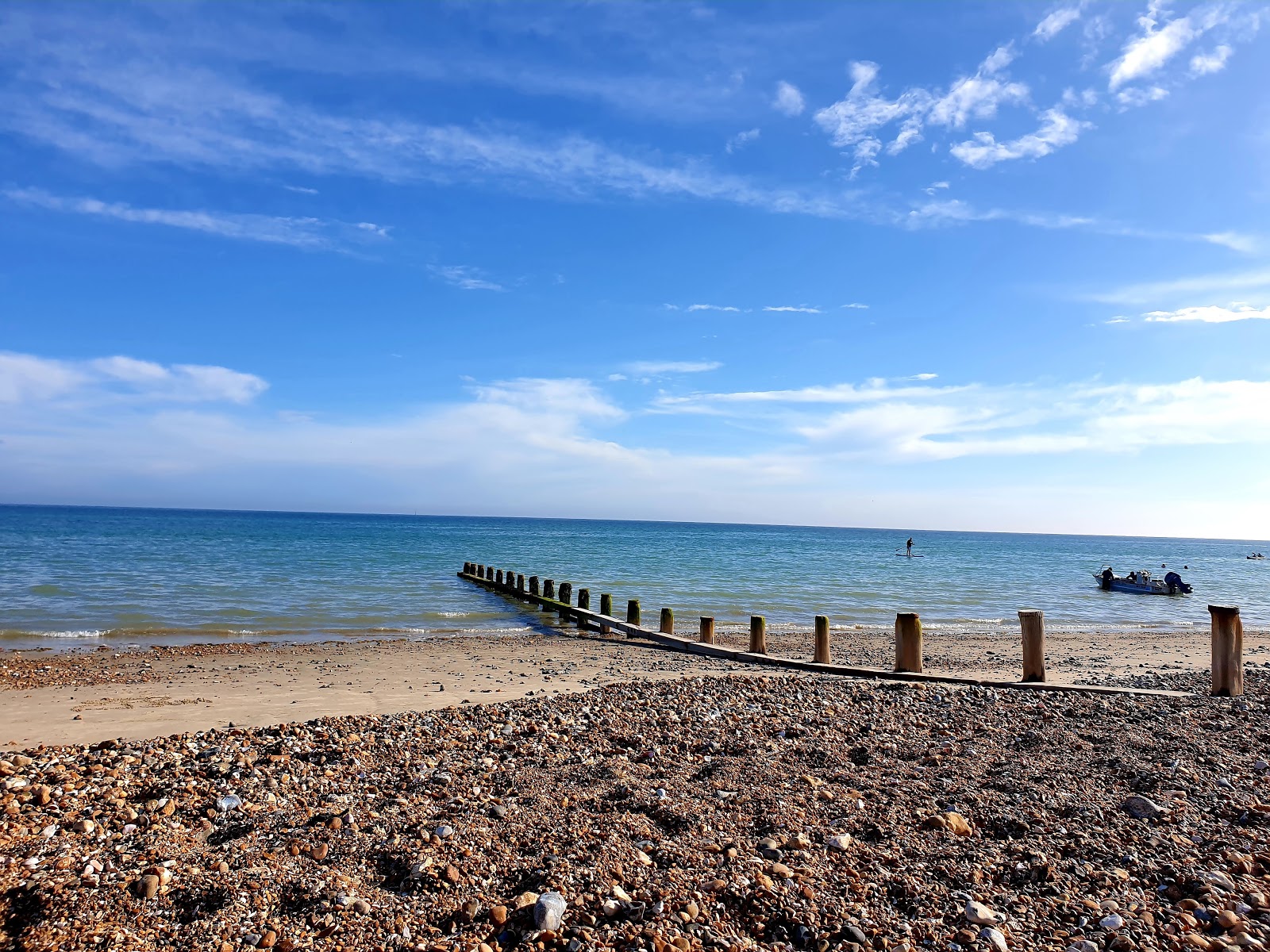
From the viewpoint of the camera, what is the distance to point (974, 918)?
422cm

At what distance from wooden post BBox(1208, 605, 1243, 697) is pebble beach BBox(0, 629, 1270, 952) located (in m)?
1.77

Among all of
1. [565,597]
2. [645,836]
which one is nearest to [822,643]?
[645,836]

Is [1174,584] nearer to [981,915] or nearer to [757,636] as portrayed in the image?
[757,636]

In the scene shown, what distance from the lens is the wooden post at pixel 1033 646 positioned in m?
11.0

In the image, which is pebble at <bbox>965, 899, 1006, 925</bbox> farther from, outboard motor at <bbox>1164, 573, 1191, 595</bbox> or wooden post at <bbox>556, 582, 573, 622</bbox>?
outboard motor at <bbox>1164, 573, 1191, 595</bbox>

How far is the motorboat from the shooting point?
3834 centimetres

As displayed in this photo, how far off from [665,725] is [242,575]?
105 ft

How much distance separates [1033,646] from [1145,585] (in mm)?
34700

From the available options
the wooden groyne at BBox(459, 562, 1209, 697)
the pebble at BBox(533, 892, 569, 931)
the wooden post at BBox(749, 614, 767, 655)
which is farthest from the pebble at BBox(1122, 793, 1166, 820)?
the wooden post at BBox(749, 614, 767, 655)

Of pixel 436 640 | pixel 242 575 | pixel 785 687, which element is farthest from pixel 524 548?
pixel 785 687

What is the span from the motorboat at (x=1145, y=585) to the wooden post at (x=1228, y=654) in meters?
32.9

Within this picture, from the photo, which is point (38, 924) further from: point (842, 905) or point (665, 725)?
point (665, 725)

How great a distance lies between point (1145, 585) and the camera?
1555 inches

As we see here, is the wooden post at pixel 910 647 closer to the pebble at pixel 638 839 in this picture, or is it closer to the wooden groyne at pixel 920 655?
the wooden groyne at pixel 920 655
